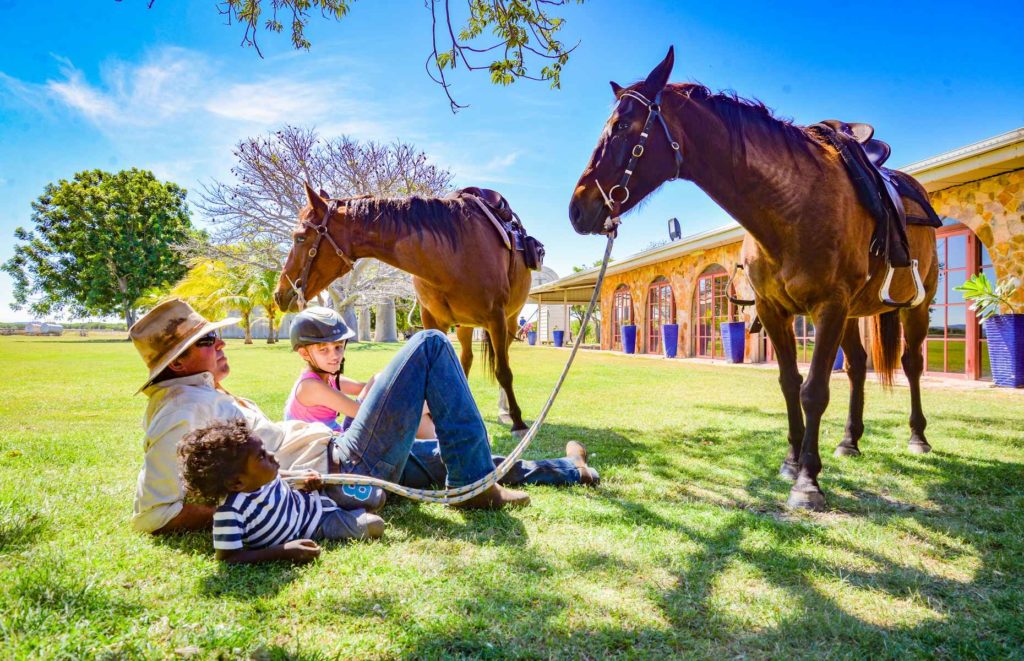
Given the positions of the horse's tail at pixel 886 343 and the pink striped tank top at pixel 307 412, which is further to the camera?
the horse's tail at pixel 886 343

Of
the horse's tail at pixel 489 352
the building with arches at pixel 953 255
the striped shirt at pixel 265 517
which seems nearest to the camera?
the striped shirt at pixel 265 517

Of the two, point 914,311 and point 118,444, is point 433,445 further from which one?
point 914,311

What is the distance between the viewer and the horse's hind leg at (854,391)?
3.80 metres

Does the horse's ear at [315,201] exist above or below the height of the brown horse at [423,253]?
above

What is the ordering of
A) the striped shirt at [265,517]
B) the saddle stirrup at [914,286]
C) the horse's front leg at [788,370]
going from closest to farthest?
the striped shirt at [265,517] < the saddle stirrup at [914,286] < the horse's front leg at [788,370]

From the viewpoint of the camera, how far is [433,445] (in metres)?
2.67

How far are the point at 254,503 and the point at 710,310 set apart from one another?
49.9 feet

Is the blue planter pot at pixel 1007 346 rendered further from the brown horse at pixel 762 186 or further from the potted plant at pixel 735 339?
the brown horse at pixel 762 186

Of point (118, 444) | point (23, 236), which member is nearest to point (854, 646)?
point (118, 444)

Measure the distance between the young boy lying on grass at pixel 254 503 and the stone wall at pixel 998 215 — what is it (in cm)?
963

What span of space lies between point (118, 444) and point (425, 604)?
362cm

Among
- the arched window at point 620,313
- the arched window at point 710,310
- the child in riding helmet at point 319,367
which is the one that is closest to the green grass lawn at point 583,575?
the child in riding helmet at point 319,367

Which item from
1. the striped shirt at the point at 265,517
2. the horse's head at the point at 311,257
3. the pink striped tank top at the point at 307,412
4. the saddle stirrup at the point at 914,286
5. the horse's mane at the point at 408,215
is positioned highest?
the horse's mane at the point at 408,215

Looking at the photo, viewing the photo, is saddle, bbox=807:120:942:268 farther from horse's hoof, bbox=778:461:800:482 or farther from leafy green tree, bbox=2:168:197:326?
leafy green tree, bbox=2:168:197:326
